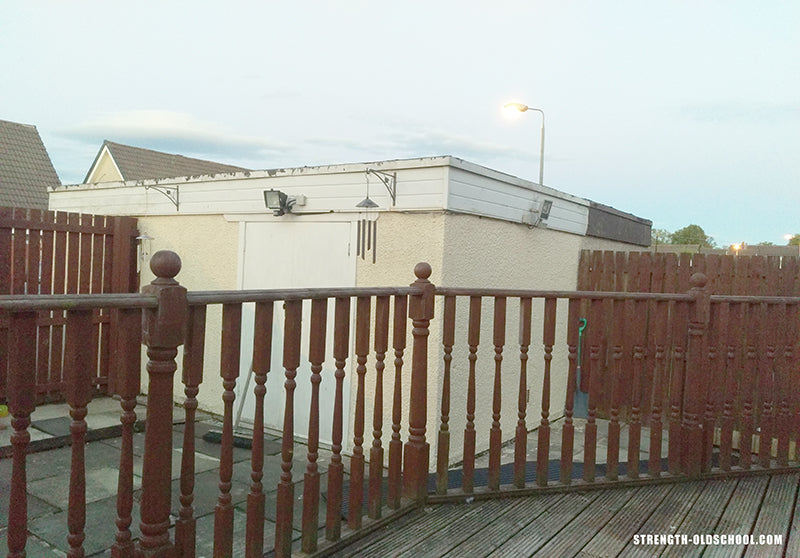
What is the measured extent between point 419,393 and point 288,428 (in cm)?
74

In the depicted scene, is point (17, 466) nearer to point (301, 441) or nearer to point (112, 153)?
point (301, 441)

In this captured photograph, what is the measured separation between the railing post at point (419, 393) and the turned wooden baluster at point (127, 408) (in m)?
1.22

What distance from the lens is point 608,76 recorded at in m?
8.61

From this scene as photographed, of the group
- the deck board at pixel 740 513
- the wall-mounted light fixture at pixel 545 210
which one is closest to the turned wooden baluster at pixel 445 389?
the deck board at pixel 740 513

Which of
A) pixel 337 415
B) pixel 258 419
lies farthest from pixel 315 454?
pixel 258 419

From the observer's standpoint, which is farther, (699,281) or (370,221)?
(370,221)

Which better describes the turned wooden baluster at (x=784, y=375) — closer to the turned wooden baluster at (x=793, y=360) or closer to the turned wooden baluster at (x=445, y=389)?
the turned wooden baluster at (x=793, y=360)

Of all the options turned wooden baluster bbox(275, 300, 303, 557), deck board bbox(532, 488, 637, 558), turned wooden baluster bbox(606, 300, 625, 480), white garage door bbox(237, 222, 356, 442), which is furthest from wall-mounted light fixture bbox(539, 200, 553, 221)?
turned wooden baluster bbox(275, 300, 303, 557)

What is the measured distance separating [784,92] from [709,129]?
2133 millimetres

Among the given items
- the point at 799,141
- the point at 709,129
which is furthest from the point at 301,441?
the point at 799,141

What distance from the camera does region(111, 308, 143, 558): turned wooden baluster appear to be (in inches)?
53.5

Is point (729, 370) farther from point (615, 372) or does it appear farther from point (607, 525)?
point (607, 525)

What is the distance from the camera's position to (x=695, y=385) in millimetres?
2902

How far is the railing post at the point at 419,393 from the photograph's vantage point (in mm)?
2381
